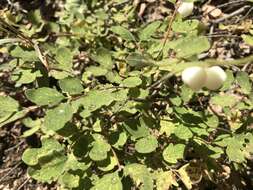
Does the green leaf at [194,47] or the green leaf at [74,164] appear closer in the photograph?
the green leaf at [194,47]

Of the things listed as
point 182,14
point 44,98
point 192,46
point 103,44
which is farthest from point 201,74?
point 103,44

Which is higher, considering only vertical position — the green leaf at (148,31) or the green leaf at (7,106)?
the green leaf at (148,31)

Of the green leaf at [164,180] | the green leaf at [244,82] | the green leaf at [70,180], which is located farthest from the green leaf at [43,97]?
the green leaf at [244,82]

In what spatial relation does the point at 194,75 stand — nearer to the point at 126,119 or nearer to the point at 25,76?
the point at 126,119

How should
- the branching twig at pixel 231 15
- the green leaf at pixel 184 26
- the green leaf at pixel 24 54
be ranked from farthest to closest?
the branching twig at pixel 231 15
the green leaf at pixel 184 26
the green leaf at pixel 24 54

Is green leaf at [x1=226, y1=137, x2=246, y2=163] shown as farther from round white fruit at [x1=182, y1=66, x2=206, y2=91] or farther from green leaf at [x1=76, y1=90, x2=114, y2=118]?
round white fruit at [x1=182, y1=66, x2=206, y2=91]

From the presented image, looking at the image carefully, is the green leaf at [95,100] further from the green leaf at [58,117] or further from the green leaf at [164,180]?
the green leaf at [164,180]

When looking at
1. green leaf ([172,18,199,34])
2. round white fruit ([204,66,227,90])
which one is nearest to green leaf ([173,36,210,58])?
round white fruit ([204,66,227,90])
